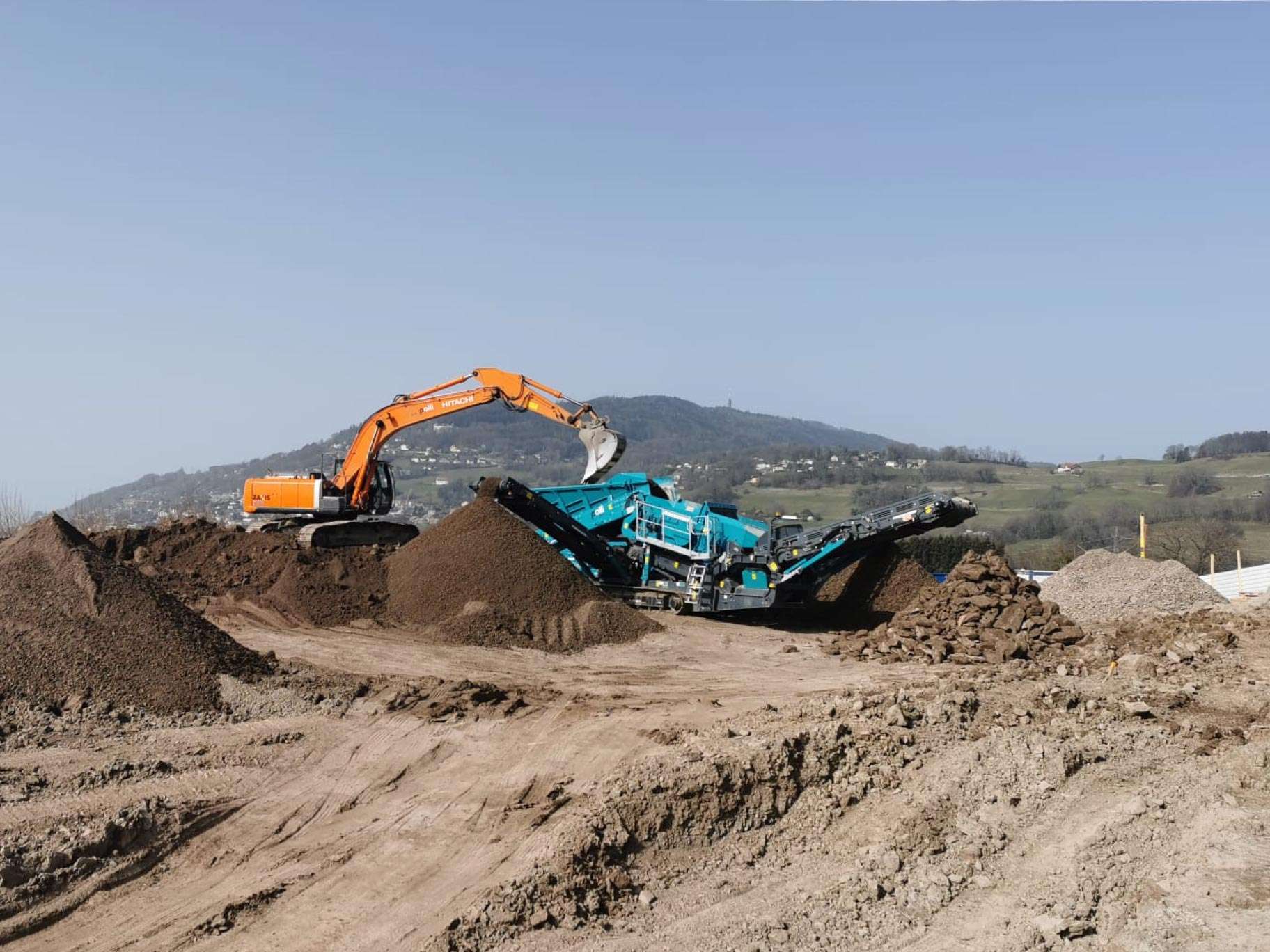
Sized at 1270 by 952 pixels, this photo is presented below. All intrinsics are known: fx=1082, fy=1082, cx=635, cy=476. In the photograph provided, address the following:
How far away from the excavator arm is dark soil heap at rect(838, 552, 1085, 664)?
635cm

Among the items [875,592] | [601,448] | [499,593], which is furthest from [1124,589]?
[499,593]

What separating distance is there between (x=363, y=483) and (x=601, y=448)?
537cm

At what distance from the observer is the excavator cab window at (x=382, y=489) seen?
22344mm

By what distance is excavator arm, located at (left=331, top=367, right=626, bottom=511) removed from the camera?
65.3 feet

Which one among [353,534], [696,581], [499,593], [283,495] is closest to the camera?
[499,593]

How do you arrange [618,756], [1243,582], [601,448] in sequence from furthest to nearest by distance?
[1243,582] < [601,448] < [618,756]

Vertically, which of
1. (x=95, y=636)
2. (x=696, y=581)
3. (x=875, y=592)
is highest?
(x=95, y=636)

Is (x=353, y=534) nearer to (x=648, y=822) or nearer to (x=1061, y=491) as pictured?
(x=648, y=822)

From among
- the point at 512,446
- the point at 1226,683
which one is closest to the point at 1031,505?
the point at 512,446

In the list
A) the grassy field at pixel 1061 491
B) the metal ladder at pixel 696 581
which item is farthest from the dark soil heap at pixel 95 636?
the grassy field at pixel 1061 491

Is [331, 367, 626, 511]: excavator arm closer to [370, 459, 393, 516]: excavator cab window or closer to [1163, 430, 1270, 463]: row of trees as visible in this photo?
[370, 459, 393, 516]: excavator cab window

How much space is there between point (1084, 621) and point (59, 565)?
1491 centimetres

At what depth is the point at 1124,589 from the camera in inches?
736

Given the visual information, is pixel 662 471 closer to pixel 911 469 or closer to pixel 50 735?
pixel 911 469
